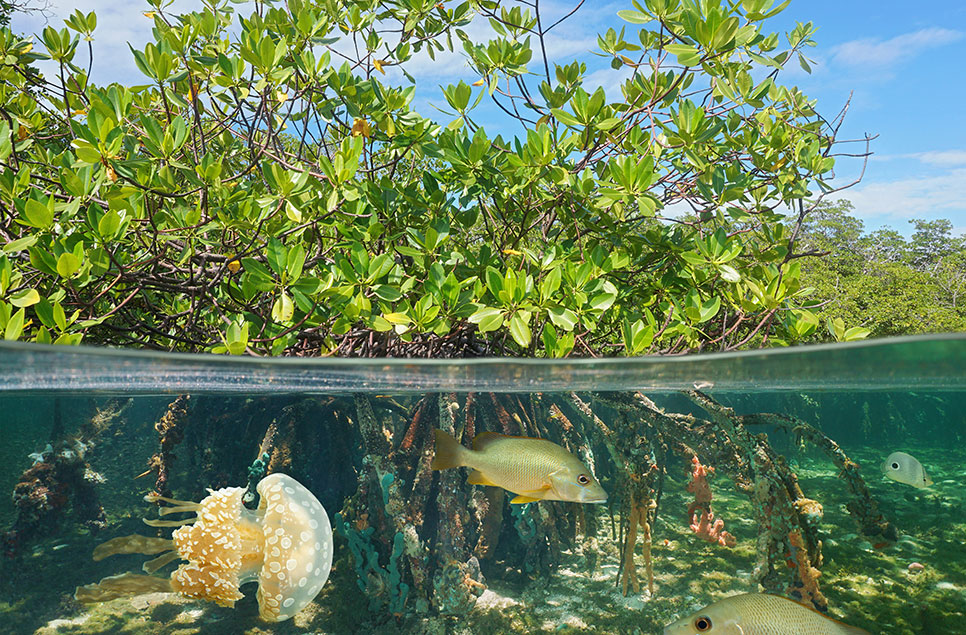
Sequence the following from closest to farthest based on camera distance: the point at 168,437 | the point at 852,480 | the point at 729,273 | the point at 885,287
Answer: the point at 729,273 → the point at 168,437 → the point at 852,480 → the point at 885,287

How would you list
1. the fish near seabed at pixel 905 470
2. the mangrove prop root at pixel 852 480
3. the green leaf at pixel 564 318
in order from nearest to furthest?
the green leaf at pixel 564 318
the mangrove prop root at pixel 852 480
the fish near seabed at pixel 905 470

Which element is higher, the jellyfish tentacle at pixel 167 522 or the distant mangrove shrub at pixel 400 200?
the distant mangrove shrub at pixel 400 200

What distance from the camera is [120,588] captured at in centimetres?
300

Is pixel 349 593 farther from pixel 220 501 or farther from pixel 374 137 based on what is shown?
pixel 374 137

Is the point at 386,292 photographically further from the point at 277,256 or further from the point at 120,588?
the point at 120,588

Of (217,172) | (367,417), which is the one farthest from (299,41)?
(367,417)

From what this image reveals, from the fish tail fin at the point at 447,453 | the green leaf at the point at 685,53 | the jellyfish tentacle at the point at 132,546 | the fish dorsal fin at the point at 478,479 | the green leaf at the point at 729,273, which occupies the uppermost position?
the green leaf at the point at 685,53

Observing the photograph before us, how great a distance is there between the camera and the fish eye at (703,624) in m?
2.43

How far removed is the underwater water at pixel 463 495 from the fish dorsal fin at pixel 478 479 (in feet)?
0.07

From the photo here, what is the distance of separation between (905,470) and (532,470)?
2.76m

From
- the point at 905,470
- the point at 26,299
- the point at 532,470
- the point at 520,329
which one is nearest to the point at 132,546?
the point at 26,299

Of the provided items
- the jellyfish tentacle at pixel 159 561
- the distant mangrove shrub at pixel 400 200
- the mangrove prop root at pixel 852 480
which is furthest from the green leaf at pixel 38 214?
the mangrove prop root at pixel 852 480

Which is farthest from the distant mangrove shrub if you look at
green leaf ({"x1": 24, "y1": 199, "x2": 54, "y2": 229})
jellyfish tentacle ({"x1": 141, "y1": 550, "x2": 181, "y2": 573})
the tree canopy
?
the tree canopy

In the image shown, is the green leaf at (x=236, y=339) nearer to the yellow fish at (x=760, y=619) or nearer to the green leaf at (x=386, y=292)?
the green leaf at (x=386, y=292)
